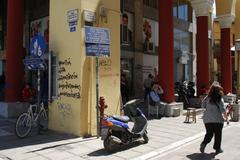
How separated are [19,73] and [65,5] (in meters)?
4.75

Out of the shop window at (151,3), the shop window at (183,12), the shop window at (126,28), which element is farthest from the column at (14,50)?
the shop window at (183,12)

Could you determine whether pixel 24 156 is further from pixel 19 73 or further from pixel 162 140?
pixel 19 73

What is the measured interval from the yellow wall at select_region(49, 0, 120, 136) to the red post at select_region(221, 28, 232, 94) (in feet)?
43.4

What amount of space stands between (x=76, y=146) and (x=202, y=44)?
11702 mm

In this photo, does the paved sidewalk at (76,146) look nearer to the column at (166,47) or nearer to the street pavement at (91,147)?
the street pavement at (91,147)

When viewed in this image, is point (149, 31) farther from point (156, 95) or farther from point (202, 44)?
point (156, 95)

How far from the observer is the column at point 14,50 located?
48.0 feet

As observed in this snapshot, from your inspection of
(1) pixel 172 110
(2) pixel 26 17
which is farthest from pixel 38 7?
(1) pixel 172 110

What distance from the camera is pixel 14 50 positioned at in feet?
48.1

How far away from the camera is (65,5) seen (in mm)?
11016

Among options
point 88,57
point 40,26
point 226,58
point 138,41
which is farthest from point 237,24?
point 88,57

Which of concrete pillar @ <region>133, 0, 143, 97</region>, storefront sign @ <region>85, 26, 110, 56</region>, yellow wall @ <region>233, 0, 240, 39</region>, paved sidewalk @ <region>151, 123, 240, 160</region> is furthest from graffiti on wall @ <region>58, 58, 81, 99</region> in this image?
yellow wall @ <region>233, 0, 240, 39</region>

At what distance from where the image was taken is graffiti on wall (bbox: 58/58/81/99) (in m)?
10.7

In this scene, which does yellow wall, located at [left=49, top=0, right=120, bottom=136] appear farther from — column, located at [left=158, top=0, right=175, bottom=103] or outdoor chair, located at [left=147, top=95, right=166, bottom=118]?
column, located at [left=158, top=0, right=175, bottom=103]
